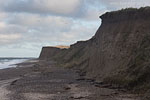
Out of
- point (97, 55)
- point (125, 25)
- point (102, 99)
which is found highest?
point (125, 25)

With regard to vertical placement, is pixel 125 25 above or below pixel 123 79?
above

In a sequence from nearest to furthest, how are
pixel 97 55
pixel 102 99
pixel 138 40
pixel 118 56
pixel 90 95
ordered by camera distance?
pixel 102 99 < pixel 90 95 < pixel 138 40 < pixel 118 56 < pixel 97 55

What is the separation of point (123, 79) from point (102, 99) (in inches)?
210

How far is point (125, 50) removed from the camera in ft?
83.0

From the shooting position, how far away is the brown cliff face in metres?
21.0

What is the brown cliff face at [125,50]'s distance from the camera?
21.0 meters

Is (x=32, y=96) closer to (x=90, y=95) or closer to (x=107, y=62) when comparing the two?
(x=90, y=95)

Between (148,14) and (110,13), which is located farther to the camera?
(110,13)

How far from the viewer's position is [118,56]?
26.1 m

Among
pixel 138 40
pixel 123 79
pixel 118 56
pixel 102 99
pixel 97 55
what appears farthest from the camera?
pixel 97 55

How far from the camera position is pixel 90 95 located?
18234 mm

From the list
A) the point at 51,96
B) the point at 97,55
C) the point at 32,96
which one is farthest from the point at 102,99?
the point at 97,55

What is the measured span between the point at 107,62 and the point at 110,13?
8.11 m

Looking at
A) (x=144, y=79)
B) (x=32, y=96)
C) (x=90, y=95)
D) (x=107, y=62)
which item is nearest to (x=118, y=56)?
(x=107, y=62)
